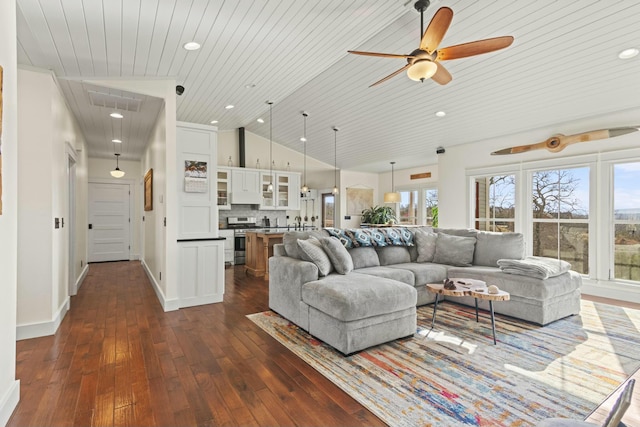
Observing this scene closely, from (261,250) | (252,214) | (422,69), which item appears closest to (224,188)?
(252,214)

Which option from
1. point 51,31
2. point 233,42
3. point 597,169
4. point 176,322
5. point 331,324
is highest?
point 233,42

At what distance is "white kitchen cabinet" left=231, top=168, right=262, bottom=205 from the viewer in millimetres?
7781

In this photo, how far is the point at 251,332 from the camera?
3201mm

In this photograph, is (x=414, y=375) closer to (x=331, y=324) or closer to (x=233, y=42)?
(x=331, y=324)

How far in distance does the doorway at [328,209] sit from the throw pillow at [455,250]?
4982 millimetres

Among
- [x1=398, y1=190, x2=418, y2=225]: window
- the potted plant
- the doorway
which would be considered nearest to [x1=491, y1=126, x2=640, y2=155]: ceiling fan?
[x1=398, y1=190, x2=418, y2=225]: window

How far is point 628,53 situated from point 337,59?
3075 mm

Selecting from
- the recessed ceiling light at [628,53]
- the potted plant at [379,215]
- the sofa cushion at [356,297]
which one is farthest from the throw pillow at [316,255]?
the potted plant at [379,215]

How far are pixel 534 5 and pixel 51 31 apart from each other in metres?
4.26

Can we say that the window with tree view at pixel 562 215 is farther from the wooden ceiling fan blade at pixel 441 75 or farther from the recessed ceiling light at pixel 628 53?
the wooden ceiling fan blade at pixel 441 75

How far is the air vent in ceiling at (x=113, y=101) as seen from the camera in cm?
399

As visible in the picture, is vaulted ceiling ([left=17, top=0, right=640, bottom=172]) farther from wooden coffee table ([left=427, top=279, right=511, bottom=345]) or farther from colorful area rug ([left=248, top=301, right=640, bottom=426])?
colorful area rug ([left=248, top=301, right=640, bottom=426])

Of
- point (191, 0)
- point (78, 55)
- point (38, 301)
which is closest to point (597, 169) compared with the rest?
point (191, 0)

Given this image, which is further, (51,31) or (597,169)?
(597,169)
